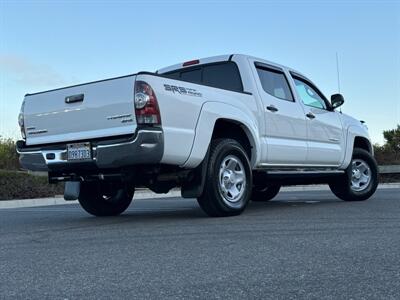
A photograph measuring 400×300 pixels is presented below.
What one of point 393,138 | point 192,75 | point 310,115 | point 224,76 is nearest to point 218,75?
point 224,76

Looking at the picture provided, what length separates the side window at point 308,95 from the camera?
8133mm

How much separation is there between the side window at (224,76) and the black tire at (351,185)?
2.82 meters

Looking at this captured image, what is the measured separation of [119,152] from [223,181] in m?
1.40

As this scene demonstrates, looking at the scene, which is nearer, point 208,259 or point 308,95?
point 208,259

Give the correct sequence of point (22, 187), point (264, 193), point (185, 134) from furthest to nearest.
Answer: point (22, 187) < point (264, 193) < point (185, 134)

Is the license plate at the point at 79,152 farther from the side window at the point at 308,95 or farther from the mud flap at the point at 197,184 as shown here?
the side window at the point at 308,95

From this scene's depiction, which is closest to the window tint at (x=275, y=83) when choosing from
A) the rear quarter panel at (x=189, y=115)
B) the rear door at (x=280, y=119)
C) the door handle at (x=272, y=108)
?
the rear door at (x=280, y=119)

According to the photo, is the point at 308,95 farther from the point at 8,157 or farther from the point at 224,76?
the point at 8,157

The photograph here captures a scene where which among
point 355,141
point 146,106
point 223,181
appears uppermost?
point 146,106

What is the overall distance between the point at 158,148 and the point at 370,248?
2294 mm

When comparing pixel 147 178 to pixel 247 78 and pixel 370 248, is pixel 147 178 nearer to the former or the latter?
pixel 247 78

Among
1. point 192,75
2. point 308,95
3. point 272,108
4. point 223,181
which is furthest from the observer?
point 308,95

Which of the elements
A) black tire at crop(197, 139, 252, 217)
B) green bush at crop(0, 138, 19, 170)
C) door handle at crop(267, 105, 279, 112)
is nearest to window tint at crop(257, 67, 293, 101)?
door handle at crop(267, 105, 279, 112)

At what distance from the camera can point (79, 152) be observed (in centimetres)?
588
